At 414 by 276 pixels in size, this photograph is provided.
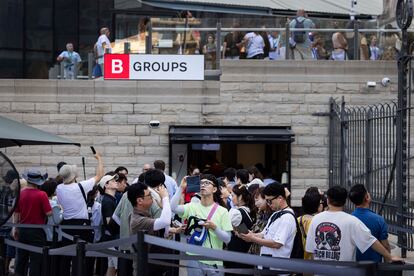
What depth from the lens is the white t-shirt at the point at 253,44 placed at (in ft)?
71.7

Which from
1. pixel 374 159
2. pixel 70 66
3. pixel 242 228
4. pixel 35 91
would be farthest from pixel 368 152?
pixel 35 91

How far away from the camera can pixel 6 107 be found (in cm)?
2192

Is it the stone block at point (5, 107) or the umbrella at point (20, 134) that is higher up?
the stone block at point (5, 107)

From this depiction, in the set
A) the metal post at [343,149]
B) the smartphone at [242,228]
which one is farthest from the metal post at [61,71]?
the smartphone at [242,228]

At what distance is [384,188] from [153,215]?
7365 millimetres

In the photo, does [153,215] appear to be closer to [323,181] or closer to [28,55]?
[323,181]

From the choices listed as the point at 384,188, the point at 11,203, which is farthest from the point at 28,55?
the point at 11,203

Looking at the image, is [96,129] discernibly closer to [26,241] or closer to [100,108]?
[100,108]

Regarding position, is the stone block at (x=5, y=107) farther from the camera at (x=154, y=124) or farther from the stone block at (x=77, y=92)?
the camera at (x=154, y=124)

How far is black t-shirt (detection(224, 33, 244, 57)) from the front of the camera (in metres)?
22.1

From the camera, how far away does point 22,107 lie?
21.9m

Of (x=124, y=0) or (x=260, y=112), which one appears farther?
(x=124, y=0)

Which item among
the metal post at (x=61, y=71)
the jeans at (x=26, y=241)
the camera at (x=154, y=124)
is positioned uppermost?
the metal post at (x=61, y=71)

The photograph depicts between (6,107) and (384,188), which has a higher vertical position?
(6,107)
